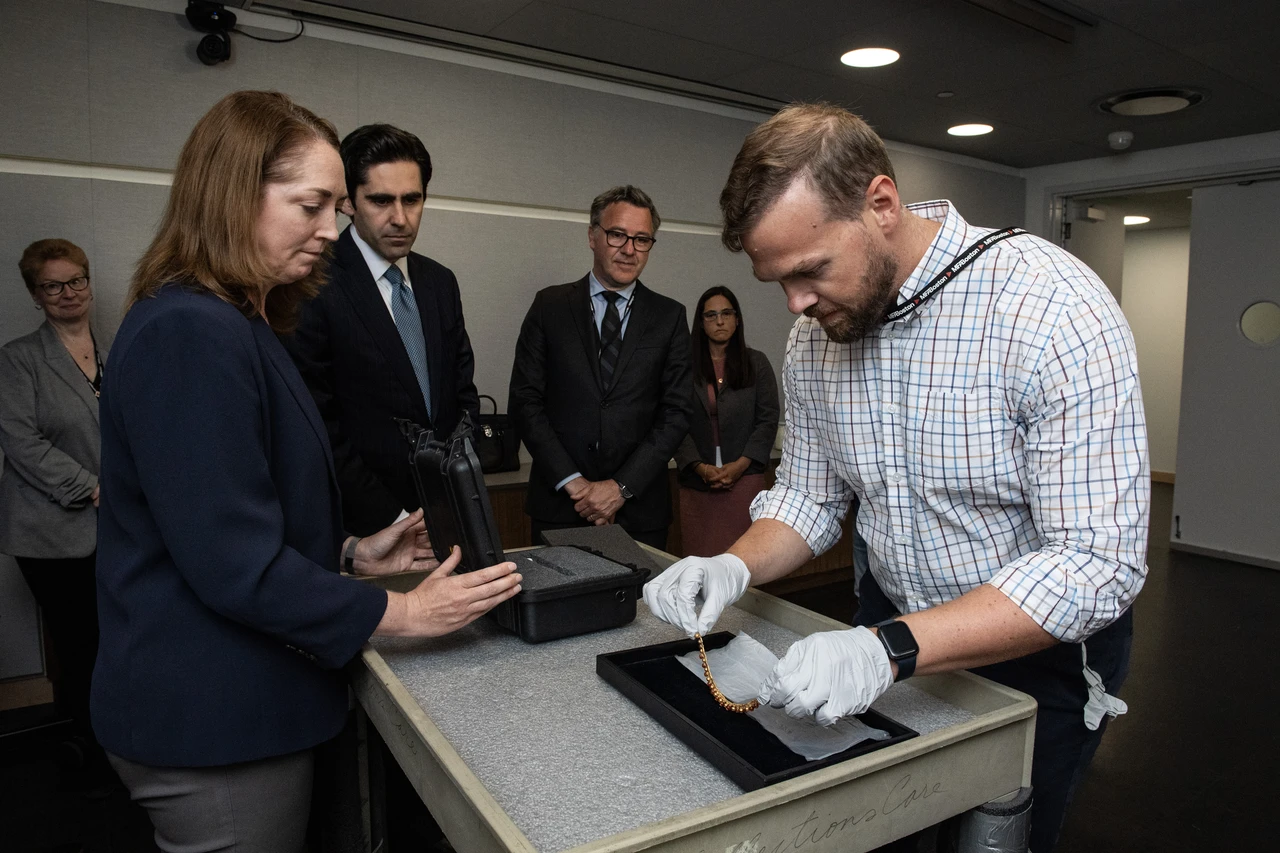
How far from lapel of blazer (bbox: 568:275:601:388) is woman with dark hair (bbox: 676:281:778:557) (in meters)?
0.98

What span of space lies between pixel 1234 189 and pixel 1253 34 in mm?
2305

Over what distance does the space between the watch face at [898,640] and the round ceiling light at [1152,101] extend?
4298 mm

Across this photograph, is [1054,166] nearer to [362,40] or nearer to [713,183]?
[713,183]

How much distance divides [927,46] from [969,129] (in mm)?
1623

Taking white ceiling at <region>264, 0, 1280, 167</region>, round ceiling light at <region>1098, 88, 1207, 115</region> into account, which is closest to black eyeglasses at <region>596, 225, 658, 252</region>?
white ceiling at <region>264, 0, 1280, 167</region>

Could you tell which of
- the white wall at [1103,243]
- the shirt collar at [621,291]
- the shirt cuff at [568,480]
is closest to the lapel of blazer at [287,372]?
the shirt cuff at [568,480]

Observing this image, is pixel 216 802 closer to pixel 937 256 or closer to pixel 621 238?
pixel 937 256

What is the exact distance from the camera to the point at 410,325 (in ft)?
7.16

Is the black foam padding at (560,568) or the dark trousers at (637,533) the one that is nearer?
the black foam padding at (560,568)

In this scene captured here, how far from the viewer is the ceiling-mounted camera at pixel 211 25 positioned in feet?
9.82

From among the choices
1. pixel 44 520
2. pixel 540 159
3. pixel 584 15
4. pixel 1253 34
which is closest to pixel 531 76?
pixel 540 159

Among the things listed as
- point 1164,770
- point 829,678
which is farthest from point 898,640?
point 1164,770

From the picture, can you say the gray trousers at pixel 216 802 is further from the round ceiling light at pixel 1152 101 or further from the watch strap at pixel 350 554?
the round ceiling light at pixel 1152 101

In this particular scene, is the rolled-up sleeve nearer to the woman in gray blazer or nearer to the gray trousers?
the gray trousers
